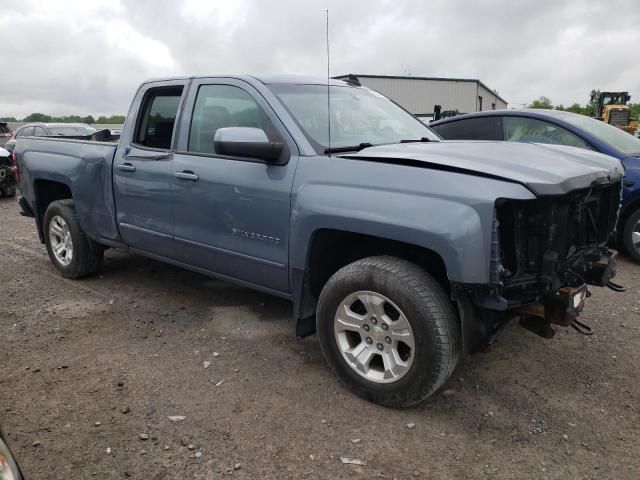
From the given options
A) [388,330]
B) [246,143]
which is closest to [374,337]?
[388,330]

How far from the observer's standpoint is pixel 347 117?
12.3 ft

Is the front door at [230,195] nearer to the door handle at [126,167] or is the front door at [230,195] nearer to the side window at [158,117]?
the side window at [158,117]

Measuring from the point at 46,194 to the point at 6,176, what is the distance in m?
7.56

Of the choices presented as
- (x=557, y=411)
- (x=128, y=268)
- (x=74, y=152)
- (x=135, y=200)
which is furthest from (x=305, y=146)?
(x=128, y=268)

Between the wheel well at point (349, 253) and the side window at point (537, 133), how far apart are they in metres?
3.63

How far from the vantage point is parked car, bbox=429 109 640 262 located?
5.68 meters

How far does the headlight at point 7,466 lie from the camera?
63.7 inches

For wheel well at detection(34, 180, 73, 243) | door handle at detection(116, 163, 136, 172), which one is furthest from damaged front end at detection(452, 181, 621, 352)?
wheel well at detection(34, 180, 73, 243)

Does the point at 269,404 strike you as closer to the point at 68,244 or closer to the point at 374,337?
the point at 374,337

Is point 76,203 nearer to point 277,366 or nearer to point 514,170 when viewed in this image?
point 277,366

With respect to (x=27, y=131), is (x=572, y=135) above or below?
below

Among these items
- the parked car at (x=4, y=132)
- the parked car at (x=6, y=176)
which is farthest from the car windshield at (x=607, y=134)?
the parked car at (x=4, y=132)

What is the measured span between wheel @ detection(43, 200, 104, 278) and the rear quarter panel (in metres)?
0.19

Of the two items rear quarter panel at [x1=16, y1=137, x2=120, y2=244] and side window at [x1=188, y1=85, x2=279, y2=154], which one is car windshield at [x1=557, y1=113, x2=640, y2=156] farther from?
rear quarter panel at [x1=16, y1=137, x2=120, y2=244]
